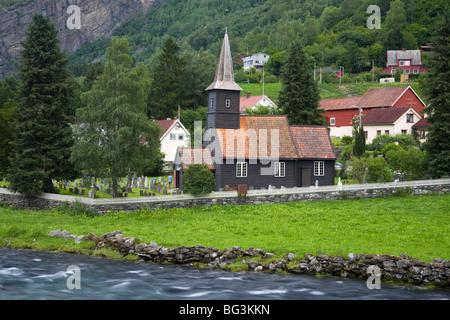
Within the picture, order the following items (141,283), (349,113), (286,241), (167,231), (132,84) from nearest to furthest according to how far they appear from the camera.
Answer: (141,283), (286,241), (167,231), (132,84), (349,113)

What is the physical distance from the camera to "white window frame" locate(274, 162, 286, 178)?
47531mm

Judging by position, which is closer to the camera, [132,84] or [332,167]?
[132,84]

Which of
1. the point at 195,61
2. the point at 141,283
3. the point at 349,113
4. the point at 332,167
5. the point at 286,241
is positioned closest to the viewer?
the point at 141,283

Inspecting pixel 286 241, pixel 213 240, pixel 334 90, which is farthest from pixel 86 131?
pixel 334 90

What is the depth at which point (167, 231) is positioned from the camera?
109 ft

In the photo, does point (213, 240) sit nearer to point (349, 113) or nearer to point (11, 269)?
point (11, 269)

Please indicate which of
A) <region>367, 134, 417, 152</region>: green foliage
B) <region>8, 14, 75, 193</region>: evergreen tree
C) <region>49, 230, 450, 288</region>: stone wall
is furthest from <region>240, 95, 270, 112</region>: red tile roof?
<region>49, 230, 450, 288</region>: stone wall

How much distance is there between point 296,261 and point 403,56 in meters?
114

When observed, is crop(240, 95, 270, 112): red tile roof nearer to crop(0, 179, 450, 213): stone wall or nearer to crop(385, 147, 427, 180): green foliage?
crop(385, 147, 427, 180): green foliage

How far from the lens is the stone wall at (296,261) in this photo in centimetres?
2458

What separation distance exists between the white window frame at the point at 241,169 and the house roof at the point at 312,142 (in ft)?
16.5

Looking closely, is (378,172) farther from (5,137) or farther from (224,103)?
(5,137)

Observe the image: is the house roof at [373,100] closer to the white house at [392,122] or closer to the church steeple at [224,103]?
the white house at [392,122]
